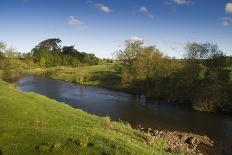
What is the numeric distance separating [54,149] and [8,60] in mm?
109789

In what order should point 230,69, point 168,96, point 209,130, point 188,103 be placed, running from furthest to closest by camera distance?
point 168,96, point 188,103, point 230,69, point 209,130

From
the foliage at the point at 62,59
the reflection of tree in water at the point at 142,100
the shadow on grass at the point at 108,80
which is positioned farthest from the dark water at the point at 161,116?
the foliage at the point at 62,59

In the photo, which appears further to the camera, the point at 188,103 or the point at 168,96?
the point at 168,96

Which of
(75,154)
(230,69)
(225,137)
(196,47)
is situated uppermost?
(196,47)

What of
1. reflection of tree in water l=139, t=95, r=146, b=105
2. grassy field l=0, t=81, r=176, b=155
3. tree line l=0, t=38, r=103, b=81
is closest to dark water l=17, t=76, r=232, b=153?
reflection of tree in water l=139, t=95, r=146, b=105

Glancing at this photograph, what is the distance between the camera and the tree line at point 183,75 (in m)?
60.1

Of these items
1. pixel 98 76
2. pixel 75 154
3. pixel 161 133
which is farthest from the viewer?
pixel 98 76

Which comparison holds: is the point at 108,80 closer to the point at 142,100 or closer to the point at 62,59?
the point at 142,100

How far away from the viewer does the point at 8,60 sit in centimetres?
11950

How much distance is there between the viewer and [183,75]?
71.7m

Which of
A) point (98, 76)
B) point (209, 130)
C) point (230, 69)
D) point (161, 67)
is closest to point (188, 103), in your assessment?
point (230, 69)

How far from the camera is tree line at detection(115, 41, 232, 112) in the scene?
60.1 metres

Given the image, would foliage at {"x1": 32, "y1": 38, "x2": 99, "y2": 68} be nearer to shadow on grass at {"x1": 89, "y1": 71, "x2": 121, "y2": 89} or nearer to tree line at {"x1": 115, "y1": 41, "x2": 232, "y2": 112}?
shadow on grass at {"x1": 89, "y1": 71, "x2": 121, "y2": 89}

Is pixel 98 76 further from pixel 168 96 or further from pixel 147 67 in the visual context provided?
pixel 168 96
